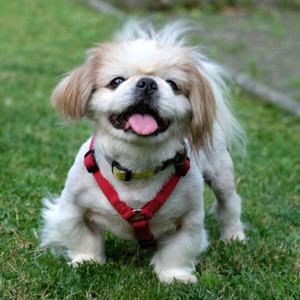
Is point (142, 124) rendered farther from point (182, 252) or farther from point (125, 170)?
point (182, 252)

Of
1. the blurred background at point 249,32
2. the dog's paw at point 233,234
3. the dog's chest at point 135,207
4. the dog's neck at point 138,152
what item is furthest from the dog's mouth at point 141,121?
the blurred background at point 249,32

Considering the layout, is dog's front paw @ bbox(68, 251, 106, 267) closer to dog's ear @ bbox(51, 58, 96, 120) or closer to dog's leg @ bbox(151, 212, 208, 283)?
dog's leg @ bbox(151, 212, 208, 283)

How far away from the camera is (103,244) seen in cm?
328

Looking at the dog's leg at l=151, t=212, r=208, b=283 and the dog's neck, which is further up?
the dog's neck

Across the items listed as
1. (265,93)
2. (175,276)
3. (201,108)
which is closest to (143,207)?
(175,276)

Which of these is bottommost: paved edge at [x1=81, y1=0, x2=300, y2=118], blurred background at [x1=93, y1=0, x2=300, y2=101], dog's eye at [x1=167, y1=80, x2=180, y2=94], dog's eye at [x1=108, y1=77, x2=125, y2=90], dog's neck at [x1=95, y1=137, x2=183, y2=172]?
blurred background at [x1=93, y1=0, x2=300, y2=101]

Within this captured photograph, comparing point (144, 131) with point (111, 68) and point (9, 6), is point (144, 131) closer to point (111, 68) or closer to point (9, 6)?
point (111, 68)

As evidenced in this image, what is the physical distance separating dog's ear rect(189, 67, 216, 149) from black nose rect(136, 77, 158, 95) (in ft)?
0.94

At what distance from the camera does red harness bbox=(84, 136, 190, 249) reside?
292cm

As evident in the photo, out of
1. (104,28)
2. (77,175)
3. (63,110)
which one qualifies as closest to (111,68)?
(63,110)

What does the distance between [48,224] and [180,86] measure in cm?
125

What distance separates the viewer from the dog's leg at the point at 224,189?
12.0 ft

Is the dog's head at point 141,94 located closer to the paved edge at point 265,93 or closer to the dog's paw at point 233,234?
the dog's paw at point 233,234

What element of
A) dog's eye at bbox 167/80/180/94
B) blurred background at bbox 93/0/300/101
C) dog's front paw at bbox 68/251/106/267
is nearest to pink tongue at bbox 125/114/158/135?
dog's eye at bbox 167/80/180/94
